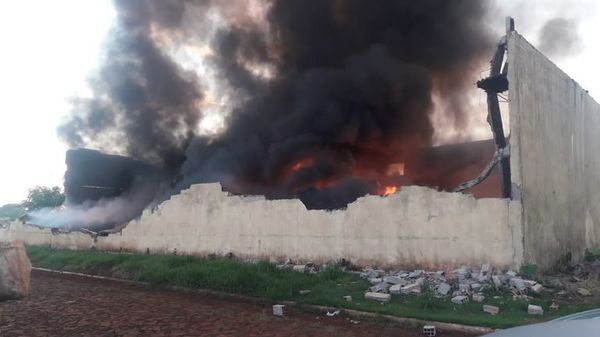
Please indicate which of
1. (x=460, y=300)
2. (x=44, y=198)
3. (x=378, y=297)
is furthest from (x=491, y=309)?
(x=44, y=198)

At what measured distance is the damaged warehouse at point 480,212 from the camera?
1066cm

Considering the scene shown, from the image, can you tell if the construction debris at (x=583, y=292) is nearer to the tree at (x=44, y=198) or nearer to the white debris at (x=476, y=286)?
the white debris at (x=476, y=286)

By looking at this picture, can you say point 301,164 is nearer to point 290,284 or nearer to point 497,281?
point 290,284

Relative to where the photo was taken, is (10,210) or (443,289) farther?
(10,210)

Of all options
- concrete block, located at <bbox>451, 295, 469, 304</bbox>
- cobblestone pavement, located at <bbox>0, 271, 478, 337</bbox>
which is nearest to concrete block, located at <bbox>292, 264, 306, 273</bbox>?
cobblestone pavement, located at <bbox>0, 271, 478, 337</bbox>

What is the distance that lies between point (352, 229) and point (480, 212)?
3120mm

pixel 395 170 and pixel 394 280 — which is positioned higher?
pixel 395 170

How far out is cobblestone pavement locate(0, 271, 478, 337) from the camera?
24.5ft

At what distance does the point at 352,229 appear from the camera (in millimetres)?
12383

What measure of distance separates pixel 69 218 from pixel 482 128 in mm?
20452

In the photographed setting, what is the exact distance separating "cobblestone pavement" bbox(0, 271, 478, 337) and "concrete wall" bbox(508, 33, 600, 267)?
16.4ft

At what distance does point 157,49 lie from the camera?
26219 mm

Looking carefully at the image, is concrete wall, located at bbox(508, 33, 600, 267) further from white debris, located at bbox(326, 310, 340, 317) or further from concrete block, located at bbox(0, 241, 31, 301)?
concrete block, located at bbox(0, 241, 31, 301)

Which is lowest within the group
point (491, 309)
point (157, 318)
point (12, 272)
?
point (157, 318)
